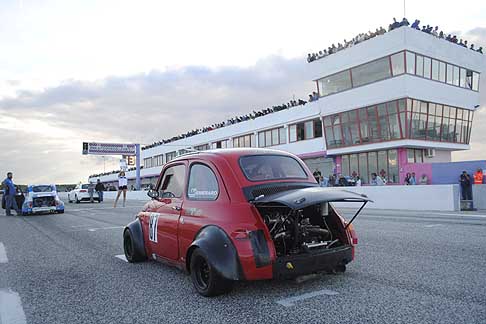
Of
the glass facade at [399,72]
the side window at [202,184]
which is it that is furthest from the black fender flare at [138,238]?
the glass facade at [399,72]

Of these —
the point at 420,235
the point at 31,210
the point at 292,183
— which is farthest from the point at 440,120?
the point at 292,183

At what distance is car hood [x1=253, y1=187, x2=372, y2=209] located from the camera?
4033 mm

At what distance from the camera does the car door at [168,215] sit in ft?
17.3

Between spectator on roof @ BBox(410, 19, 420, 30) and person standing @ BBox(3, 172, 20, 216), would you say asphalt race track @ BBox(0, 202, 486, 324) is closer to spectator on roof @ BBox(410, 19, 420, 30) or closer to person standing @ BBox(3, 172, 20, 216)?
person standing @ BBox(3, 172, 20, 216)

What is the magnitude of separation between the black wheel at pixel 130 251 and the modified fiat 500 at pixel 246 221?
22.2 inches

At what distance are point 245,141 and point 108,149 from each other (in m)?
20.9

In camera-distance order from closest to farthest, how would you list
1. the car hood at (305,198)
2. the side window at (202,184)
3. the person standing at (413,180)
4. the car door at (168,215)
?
the car hood at (305,198) < the side window at (202,184) < the car door at (168,215) < the person standing at (413,180)

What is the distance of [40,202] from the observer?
A: 1916cm

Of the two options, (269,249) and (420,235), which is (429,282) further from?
(420,235)

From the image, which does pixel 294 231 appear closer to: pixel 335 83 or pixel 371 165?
pixel 371 165

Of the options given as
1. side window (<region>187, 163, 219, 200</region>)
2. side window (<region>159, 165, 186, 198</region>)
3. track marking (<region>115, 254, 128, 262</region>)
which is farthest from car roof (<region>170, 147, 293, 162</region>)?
track marking (<region>115, 254, 128, 262</region>)

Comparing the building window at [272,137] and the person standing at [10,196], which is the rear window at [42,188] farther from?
the building window at [272,137]

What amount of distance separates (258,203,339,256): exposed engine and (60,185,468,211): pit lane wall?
A: 1307 cm

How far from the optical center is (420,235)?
857 centimetres
